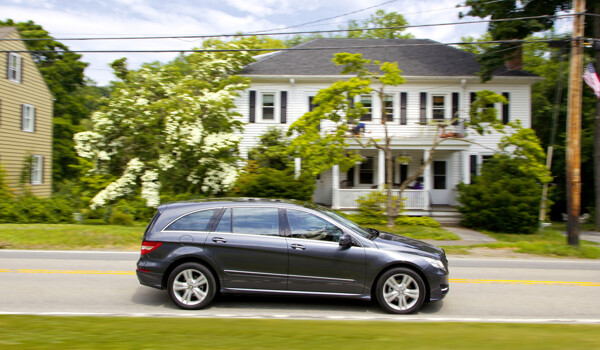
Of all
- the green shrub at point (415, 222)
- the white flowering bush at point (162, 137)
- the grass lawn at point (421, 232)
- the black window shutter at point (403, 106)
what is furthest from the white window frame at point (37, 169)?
the green shrub at point (415, 222)

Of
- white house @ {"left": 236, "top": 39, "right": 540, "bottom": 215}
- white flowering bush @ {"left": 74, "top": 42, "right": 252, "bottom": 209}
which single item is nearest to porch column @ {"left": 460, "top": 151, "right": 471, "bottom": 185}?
white house @ {"left": 236, "top": 39, "right": 540, "bottom": 215}

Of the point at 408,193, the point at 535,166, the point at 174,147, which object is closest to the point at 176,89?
the point at 174,147

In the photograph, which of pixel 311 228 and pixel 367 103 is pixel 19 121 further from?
pixel 311 228

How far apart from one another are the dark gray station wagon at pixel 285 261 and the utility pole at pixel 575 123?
7848 mm

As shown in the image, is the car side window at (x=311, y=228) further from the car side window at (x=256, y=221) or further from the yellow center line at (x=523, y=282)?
the yellow center line at (x=523, y=282)

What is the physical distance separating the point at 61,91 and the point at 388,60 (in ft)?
84.2

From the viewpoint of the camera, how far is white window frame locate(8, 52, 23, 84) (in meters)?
23.9

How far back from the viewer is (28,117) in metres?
25.5

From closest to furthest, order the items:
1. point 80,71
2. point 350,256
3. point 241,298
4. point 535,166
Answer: point 350,256
point 241,298
point 535,166
point 80,71

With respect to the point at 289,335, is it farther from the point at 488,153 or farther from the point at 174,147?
the point at 488,153

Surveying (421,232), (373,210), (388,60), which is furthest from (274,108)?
(421,232)

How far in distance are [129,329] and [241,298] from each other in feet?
9.10

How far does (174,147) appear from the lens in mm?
17719

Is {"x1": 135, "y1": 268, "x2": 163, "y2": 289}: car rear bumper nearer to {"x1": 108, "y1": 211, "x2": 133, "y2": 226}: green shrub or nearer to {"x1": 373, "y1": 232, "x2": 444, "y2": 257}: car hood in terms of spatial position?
{"x1": 373, "y1": 232, "x2": 444, "y2": 257}: car hood
